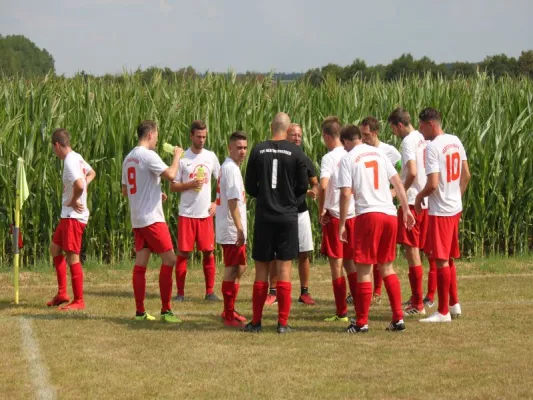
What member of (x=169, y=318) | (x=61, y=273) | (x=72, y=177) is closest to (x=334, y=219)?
(x=169, y=318)

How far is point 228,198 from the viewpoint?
32.5 ft

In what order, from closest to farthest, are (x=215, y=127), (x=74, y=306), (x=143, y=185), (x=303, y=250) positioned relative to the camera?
1. (x=143, y=185)
2. (x=74, y=306)
3. (x=303, y=250)
4. (x=215, y=127)

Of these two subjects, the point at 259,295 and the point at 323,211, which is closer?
the point at 259,295

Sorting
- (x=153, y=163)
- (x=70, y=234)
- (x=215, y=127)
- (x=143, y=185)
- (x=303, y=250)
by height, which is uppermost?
(x=215, y=127)

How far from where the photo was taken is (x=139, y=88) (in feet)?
54.6

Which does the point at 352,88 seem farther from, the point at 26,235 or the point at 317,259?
the point at 26,235

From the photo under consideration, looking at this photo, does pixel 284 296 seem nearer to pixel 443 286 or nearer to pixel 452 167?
pixel 443 286

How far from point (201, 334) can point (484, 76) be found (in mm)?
10404

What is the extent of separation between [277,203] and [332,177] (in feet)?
3.90

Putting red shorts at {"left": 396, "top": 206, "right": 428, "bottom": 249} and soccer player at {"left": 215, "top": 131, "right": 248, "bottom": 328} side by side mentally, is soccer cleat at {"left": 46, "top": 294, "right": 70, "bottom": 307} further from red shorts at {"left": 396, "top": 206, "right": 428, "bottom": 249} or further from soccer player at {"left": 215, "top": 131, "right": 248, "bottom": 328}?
red shorts at {"left": 396, "top": 206, "right": 428, "bottom": 249}

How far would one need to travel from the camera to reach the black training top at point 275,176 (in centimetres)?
954

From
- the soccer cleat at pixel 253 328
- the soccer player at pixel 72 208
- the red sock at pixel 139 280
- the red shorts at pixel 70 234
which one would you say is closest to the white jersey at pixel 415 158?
the soccer cleat at pixel 253 328

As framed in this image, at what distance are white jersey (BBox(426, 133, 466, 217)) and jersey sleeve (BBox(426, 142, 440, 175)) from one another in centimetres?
7

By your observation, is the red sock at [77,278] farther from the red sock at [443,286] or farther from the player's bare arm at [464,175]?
the player's bare arm at [464,175]
